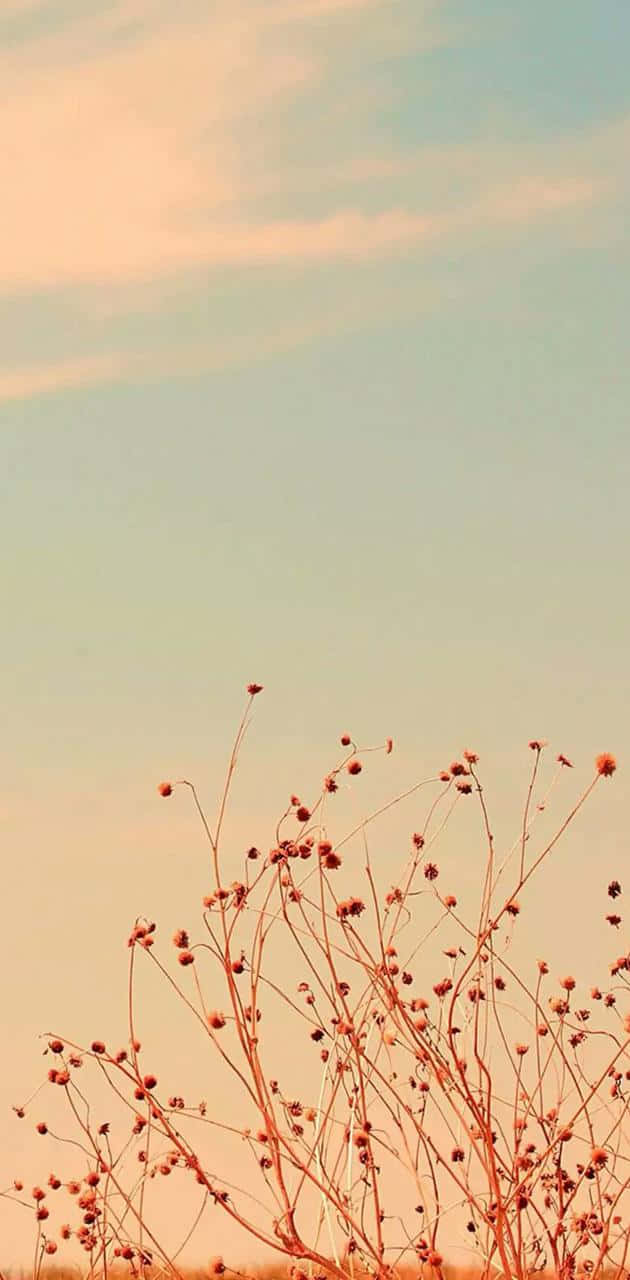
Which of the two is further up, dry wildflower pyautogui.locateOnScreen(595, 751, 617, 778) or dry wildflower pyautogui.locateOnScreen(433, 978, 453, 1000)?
dry wildflower pyautogui.locateOnScreen(595, 751, 617, 778)

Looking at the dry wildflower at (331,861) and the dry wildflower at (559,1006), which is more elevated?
the dry wildflower at (331,861)

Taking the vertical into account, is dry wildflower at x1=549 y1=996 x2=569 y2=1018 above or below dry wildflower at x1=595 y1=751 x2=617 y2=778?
below

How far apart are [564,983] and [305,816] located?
113cm

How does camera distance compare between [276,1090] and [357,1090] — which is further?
[276,1090]

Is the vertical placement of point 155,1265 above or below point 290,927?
below

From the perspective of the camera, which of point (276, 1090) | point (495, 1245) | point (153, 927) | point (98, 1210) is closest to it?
point (495, 1245)

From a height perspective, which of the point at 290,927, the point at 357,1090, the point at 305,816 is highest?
the point at 305,816

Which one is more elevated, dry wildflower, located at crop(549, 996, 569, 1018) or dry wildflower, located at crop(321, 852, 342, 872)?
dry wildflower, located at crop(321, 852, 342, 872)

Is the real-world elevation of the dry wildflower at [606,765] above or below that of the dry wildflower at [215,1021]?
above

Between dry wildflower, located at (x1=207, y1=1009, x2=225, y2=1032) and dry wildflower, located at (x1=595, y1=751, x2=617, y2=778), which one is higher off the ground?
dry wildflower, located at (x1=595, y1=751, x2=617, y2=778)

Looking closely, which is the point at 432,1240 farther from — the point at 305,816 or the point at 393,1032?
the point at 305,816

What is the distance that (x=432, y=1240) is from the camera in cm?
476

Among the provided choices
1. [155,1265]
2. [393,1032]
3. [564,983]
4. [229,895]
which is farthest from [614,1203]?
[155,1265]

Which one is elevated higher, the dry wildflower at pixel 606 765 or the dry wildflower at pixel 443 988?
the dry wildflower at pixel 606 765
